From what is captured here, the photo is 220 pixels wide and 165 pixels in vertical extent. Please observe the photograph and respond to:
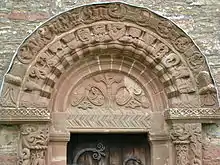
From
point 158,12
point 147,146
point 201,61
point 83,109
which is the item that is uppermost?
point 158,12

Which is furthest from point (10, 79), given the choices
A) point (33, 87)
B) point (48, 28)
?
point (48, 28)

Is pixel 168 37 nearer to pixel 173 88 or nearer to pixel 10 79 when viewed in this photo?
pixel 173 88

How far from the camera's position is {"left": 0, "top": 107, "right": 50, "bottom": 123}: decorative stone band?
4379 mm

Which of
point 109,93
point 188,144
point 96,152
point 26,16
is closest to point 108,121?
point 109,93

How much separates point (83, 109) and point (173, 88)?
105 cm

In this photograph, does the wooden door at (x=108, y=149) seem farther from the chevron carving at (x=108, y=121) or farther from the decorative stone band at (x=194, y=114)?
the decorative stone band at (x=194, y=114)

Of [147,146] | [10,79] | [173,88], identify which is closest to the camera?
[10,79]

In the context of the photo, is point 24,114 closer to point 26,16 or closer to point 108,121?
point 108,121

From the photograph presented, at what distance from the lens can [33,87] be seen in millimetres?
4516

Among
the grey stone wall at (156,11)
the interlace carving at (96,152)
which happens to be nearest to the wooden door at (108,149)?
the interlace carving at (96,152)

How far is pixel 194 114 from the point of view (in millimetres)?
4605

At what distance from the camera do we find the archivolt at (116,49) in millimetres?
4602

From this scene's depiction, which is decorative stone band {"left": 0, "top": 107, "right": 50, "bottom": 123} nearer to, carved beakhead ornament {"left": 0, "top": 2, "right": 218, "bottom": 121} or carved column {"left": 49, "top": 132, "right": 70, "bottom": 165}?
carved beakhead ornament {"left": 0, "top": 2, "right": 218, "bottom": 121}

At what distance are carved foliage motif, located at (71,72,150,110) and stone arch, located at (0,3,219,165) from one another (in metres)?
0.01
